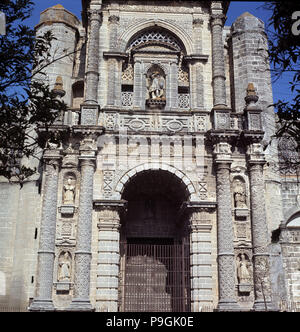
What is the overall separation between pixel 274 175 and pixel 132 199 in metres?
5.50

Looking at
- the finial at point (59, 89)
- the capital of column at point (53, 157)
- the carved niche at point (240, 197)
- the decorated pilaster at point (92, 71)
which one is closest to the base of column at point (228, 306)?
the carved niche at point (240, 197)

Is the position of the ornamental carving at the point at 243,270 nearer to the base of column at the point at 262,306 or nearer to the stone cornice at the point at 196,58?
the base of column at the point at 262,306

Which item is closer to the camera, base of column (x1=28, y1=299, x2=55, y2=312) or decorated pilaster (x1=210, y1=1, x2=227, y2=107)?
base of column (x1=28, y1=299, x2=55, y2=312)

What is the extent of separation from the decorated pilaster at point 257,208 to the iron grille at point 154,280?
2.35m

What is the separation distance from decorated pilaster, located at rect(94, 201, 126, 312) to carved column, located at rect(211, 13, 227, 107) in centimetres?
528

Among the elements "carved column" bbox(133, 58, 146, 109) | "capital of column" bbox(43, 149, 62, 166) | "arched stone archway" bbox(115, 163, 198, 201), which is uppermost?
"carved column" bbox(133, 58, 146, 109)

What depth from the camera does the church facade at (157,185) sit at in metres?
14.7

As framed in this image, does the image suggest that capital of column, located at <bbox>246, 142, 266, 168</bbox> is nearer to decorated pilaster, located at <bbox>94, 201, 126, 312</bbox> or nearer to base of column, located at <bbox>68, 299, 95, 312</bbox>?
decorated pilaster, located at <bbox>94, 201, 126, 312</bbox>

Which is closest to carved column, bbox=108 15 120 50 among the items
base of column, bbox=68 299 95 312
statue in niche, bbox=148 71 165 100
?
statue in niche, bbox=148 71 165 100

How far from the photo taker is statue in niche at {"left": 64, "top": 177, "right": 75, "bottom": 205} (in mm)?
15414

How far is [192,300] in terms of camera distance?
48.2 ft

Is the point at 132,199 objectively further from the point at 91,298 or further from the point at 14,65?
the point at 14,65

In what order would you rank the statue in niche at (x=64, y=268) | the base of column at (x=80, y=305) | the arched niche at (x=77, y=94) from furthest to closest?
1. the arched niche at (x=77, y=94)
2. the statue in niche at (x=64, y=268)
3. the base of column at (x=80, y=305)
